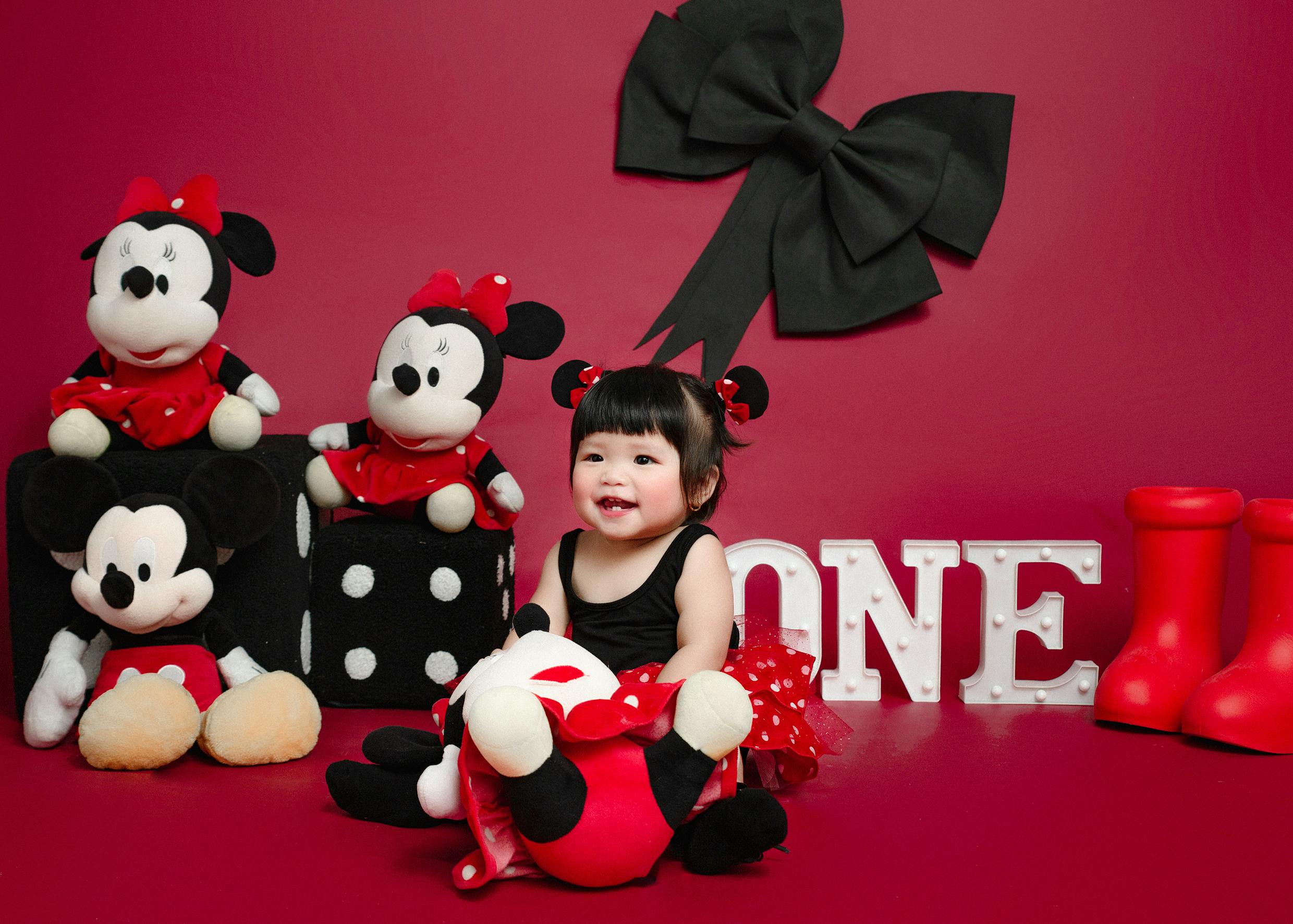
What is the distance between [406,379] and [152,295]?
0.36m

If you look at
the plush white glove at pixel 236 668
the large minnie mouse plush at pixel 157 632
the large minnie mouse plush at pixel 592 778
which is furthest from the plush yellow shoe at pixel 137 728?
the large minnie mouse plush at pixel 592 778

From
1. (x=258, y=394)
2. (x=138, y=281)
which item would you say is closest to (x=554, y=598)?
(x=258, y=394)

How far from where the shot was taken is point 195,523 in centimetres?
132

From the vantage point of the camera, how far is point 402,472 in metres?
1.54

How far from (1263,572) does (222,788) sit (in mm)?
1307

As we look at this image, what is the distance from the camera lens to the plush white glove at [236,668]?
1.36 m

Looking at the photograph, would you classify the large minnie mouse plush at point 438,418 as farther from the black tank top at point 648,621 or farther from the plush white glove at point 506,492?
the black tank top at point 648,621

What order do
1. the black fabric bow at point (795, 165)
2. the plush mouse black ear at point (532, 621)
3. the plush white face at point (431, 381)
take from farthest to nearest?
the black fabric bow at point (795, 165), the plush white face at point (431, 381), the plush mouse black ear at point (532, 621)

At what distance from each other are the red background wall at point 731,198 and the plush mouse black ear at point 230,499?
0.51 meters

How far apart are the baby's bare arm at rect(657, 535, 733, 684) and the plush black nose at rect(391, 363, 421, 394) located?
18.8 inches

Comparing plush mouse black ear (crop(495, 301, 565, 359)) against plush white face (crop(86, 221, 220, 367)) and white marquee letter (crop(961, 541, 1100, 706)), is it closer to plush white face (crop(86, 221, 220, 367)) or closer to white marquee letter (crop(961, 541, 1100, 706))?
plush white face (crop(86, 221, 220, 367))

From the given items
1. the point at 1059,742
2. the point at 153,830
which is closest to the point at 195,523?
the point at 153,830

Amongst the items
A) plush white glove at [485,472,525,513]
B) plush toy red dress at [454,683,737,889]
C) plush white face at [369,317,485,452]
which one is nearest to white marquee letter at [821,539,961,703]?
plush white glove at [485,472,525,513]

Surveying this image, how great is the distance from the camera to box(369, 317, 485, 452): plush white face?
4.80ft
